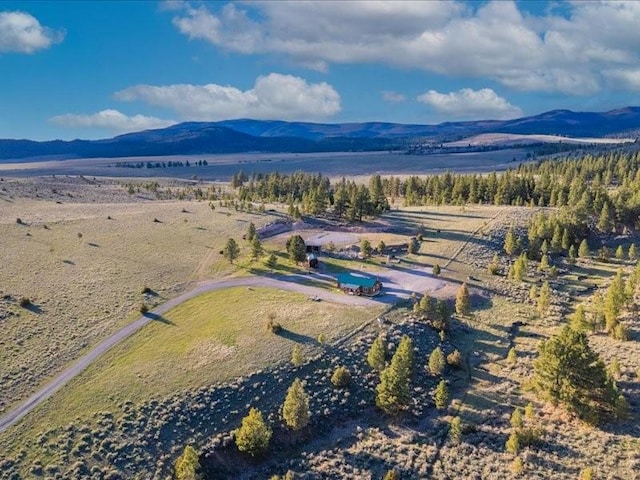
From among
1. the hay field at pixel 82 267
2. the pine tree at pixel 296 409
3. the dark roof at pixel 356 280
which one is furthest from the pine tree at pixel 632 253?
the pine tree at pixel 296 409

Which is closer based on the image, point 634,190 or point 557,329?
point 557,329

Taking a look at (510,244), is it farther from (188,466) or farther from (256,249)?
(188,466)

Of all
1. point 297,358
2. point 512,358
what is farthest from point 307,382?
point 512,358

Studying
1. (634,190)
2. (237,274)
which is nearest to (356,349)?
(237,274)

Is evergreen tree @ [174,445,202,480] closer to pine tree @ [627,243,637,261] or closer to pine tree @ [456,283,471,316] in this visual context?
pine tree @ [456,283,471,316]

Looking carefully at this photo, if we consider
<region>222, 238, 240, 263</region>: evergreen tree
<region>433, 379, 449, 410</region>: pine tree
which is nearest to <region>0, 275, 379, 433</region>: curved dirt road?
<region>222, 238, 240, 263</region>: evergreen tree

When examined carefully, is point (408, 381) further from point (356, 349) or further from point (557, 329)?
A: point (557, 329)

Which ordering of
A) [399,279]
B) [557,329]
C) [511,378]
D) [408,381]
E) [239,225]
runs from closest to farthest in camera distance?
[408,381]
[511,378]
[557,329]
[399,279]
[239,225]

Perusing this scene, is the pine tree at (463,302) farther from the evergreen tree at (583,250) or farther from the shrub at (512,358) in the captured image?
the evergreen tree at (583,250)
